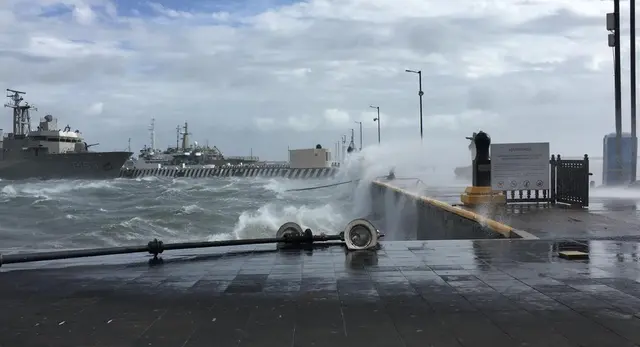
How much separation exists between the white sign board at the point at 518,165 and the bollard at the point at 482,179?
0.34 m

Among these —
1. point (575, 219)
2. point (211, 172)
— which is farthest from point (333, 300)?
point (211, 172)

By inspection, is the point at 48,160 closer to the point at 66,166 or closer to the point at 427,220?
the point at 66,166

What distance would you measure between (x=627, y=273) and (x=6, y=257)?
789 centimetres

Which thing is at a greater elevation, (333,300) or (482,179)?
(482,179)

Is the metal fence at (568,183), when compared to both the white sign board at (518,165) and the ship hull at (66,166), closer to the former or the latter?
the white sign board at (518,165)

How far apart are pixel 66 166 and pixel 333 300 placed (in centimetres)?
8225

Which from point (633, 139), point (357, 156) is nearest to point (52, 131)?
point (357, 156)

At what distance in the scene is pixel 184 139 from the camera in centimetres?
14200

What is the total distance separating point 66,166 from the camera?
80500mm

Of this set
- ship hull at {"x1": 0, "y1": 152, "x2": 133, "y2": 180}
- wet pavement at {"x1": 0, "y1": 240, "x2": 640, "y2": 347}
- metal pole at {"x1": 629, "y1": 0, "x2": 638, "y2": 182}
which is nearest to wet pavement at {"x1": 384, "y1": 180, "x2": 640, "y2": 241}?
wet pavement at {"x1": 0, "y1": 240, "x2": 640, "y2": 347}

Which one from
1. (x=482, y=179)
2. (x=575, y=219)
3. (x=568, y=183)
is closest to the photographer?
(x=575, y=219)

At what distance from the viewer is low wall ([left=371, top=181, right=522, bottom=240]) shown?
11.6 metres

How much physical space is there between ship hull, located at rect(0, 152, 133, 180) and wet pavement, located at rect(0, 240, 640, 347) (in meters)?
77.0

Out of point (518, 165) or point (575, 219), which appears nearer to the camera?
point (575, 219)
